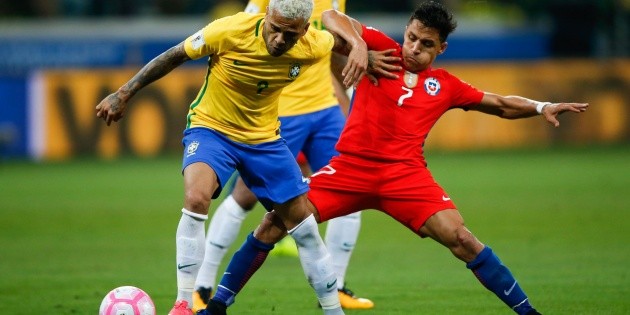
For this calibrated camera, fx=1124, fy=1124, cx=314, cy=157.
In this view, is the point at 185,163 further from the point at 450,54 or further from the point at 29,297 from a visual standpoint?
the point at 450,54

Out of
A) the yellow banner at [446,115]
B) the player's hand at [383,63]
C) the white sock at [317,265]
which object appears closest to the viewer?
the white sock at [317,265]

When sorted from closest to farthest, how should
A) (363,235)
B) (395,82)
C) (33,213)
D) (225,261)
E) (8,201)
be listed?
(395,82), (225,261), (363,235), (33,213), (8,201)

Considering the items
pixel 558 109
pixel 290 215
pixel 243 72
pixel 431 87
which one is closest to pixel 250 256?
pixel 290 215

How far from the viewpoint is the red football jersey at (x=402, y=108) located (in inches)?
297

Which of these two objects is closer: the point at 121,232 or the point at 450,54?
the point at 121,232

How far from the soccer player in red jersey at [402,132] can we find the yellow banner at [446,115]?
613 inches

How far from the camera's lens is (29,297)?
28.6 ft

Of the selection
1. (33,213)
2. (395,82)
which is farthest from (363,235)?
(395,82)

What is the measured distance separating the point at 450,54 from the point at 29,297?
19.5 meters

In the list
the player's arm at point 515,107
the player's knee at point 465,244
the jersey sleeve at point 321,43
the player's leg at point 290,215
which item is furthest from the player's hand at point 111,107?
the player's arm at point 515,107

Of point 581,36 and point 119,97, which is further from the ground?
point 119,97

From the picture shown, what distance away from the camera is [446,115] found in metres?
24.1

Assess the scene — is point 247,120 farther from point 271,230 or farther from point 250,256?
point 250,256

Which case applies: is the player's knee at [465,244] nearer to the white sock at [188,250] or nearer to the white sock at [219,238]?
the white sock at [188,250]
